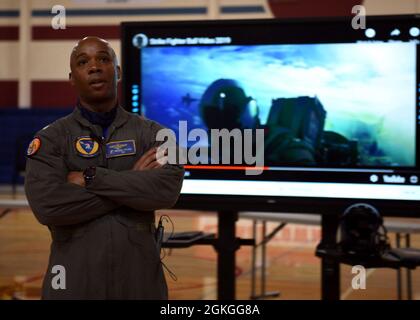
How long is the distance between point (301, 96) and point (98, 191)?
1718 mm

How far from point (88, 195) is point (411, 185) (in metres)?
1.98

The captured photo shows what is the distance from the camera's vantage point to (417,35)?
11.3 feet

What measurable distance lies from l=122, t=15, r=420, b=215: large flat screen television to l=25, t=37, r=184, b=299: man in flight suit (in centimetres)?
131

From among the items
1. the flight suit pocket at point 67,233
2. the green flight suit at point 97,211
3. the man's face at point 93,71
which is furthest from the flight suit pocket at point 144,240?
the man's face at point 93,71

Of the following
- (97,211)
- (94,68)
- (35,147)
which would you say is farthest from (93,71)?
(97,211)

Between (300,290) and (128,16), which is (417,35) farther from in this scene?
(128,16)

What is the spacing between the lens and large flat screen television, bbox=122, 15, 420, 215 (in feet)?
11.4

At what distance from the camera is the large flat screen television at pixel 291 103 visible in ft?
11.4

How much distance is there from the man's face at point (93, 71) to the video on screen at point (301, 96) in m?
1.40

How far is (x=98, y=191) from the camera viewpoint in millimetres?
2221

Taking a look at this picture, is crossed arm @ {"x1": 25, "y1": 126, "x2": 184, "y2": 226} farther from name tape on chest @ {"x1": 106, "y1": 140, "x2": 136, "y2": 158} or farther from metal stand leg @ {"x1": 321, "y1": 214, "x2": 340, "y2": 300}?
metal stand leg @ {"x1": 321, "y1": 214, "x2": 340, "y2": 300}

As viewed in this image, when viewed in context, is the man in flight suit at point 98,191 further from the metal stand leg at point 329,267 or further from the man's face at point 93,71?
the metal stand leg at point 329,267

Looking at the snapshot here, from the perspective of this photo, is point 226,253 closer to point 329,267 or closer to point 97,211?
point 329,267
